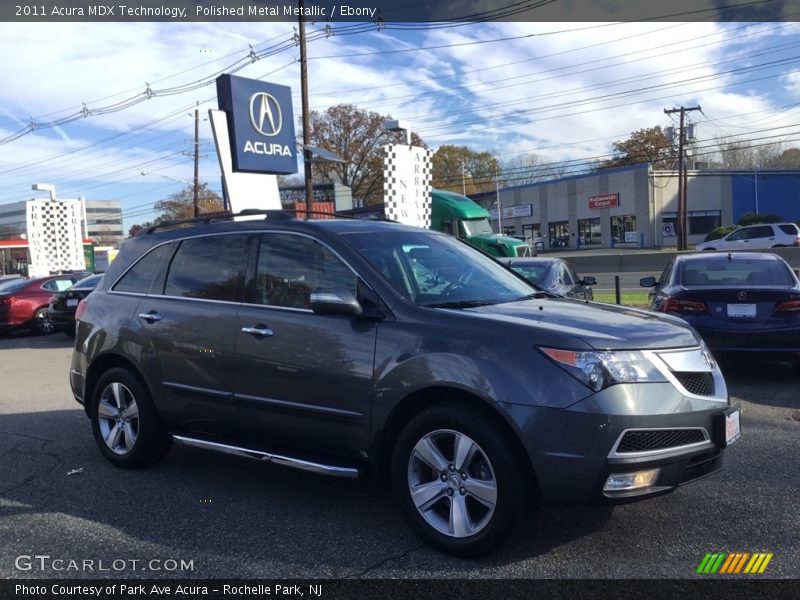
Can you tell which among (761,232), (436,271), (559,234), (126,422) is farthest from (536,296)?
(559,234)

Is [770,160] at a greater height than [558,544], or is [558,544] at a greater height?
[770,160]

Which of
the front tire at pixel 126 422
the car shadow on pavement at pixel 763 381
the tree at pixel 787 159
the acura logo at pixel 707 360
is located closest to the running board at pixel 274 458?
the front tire at pixel 126 422

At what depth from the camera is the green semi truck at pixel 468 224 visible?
2455 centimetres

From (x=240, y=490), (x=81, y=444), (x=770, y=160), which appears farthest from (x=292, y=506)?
(x=770, y=160)

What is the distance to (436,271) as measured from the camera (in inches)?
185

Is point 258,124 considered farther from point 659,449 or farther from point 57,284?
point 659,449

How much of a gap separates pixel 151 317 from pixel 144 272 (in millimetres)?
540

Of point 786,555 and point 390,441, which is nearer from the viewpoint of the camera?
point 786,555

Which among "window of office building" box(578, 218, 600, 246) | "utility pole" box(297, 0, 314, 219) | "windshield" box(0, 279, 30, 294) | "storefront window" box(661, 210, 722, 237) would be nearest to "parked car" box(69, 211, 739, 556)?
"windshield" box(0, 279, 30, 294)

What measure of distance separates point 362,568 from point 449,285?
5.88 feet

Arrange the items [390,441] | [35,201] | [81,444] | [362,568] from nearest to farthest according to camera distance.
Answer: [362,568] < [390,441] < [81,444] < [35,201]

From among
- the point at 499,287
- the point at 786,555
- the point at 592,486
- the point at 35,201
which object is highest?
the point at 35,201

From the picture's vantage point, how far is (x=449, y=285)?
15.1 ft

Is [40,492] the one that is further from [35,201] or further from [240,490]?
[35,201]
